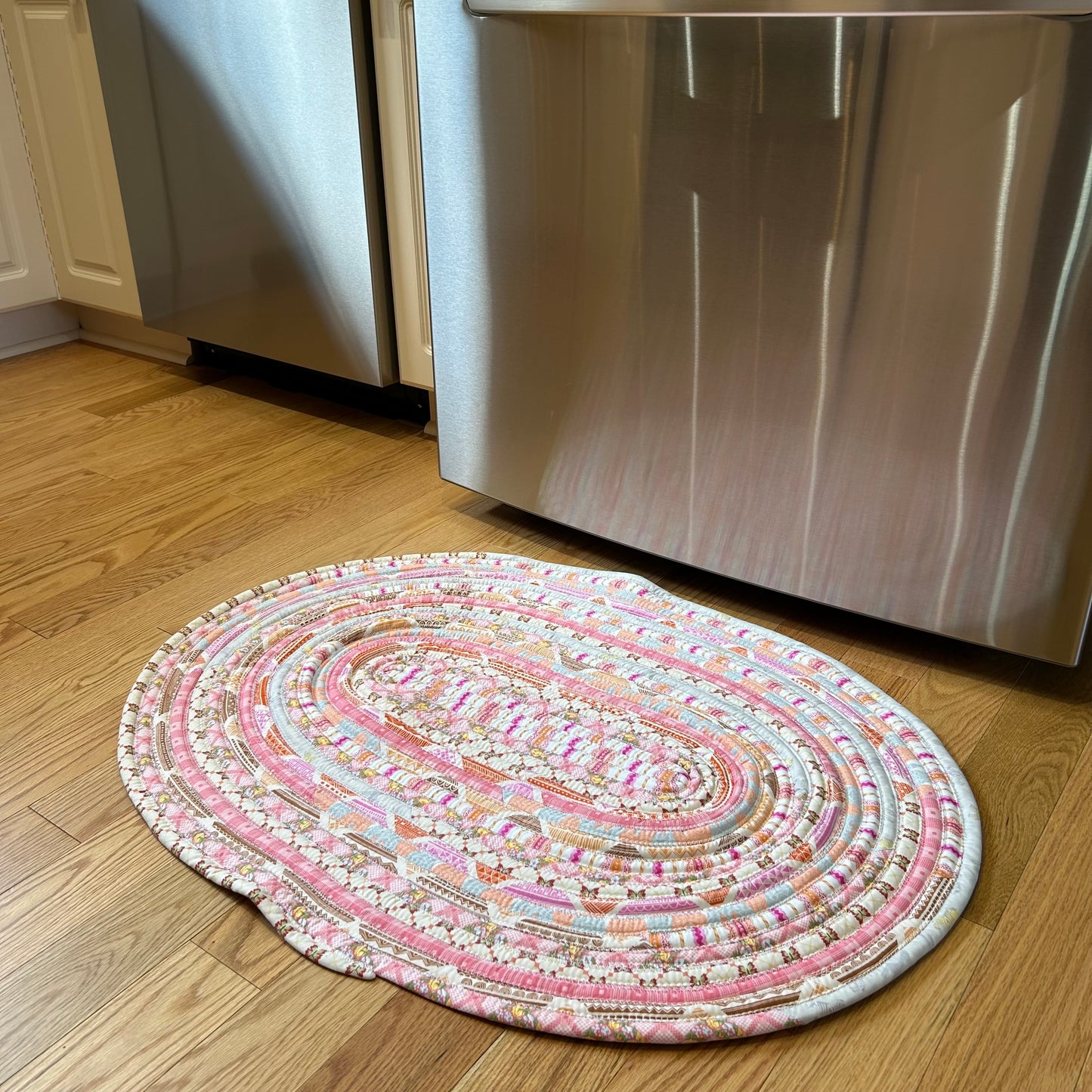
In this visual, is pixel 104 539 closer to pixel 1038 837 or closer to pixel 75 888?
pixel 75 888

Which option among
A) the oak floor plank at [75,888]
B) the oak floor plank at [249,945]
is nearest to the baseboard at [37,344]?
the oak floor plank at [75,888]

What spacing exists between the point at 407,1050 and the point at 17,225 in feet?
6.21

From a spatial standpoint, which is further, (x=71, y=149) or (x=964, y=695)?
(x=71, y=149)

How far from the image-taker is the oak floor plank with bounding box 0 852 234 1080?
0.76 m

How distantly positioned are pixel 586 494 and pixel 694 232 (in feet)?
1.20

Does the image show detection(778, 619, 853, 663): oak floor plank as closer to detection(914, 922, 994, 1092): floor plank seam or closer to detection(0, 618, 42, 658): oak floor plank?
detection(914, 922, 994, 1092): floor plank seam

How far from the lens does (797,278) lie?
3.44 feet

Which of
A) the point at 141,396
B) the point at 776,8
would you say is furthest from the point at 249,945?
the point at 141,396

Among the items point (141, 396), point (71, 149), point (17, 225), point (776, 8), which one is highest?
point (776, 8)

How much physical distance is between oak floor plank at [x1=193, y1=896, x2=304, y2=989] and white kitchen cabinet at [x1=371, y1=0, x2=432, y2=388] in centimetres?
89

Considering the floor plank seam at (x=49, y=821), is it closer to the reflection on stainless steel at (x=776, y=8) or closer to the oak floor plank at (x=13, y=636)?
the oak floor plank at (x=13, y=636)

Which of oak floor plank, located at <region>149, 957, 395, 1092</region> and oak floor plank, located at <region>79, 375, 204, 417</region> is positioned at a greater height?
oak floor plank, located at <region>149, 957, 395, 1092</region>

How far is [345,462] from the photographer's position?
1.67 metres

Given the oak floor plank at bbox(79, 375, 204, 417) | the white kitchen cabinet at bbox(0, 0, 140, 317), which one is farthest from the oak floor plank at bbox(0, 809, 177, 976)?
the white kitchen cabinet at bbox(0, 0, 140, 317)
